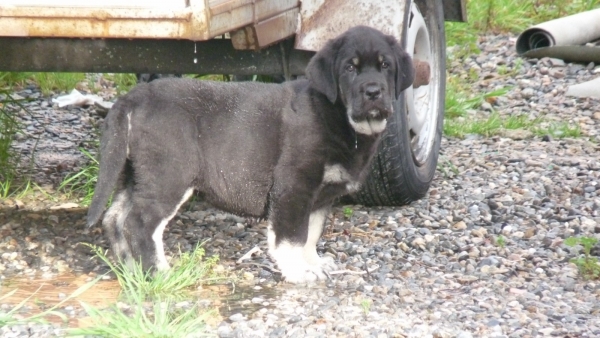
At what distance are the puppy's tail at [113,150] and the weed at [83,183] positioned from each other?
4.21 ft

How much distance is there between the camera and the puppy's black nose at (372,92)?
466 centimetres

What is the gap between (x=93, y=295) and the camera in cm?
447

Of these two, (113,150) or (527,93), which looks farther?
(527,93)

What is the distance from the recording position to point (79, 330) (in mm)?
3605

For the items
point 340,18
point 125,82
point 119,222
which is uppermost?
point 340,18

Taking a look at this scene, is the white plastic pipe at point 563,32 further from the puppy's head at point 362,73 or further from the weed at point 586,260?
the puppy's head at point 362,73

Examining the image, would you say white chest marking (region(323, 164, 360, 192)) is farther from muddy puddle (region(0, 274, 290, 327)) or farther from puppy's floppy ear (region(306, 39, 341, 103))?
muddy puddle (region(0, 274, 290, 327))

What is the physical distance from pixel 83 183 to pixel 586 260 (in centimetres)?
313

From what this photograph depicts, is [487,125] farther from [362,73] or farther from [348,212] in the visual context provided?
[362,73]

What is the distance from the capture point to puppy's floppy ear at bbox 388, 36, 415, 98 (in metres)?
4.90

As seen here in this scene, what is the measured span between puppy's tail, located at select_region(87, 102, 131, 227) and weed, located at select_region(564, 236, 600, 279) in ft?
7.64

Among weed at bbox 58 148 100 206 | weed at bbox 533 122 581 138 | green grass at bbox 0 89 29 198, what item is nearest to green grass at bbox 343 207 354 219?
weed at bbox 58 148 100 206

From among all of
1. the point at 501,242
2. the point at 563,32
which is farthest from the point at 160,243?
the point at 563,32

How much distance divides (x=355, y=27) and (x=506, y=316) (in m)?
1.61
